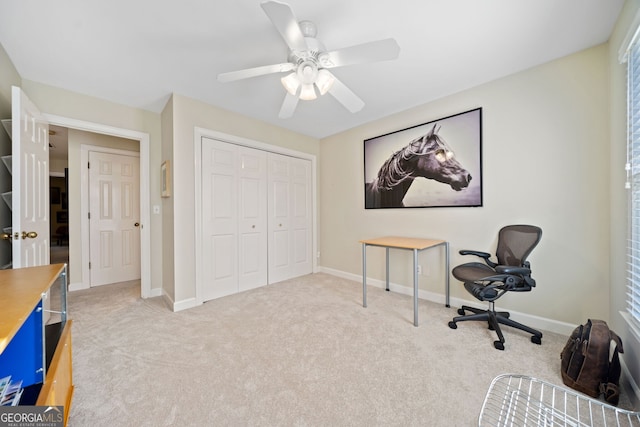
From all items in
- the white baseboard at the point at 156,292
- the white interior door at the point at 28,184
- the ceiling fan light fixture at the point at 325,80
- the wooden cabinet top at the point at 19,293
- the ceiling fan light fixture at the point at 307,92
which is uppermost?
the ceiling fan light fixture at the point at 325,80

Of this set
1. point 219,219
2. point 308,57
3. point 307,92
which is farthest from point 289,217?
point 308,57

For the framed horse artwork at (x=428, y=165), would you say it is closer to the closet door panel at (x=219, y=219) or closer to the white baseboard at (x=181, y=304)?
the closet door panel at (x=219, y=219)

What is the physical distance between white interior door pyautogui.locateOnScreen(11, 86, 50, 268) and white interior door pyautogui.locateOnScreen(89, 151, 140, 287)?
1163 millimetres

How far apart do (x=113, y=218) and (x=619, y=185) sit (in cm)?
544

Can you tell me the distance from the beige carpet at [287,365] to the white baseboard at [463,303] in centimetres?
11

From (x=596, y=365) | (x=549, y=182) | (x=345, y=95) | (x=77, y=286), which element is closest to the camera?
(x=596, y=365)

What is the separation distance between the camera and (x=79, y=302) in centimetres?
273

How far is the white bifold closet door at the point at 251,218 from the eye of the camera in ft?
9.32

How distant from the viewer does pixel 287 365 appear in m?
1.63

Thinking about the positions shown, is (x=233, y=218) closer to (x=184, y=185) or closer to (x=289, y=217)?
(x=184, y=185)

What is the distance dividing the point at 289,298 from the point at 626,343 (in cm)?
267

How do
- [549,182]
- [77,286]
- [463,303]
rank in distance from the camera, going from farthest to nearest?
1. [77,286]
2. [463,303]
3. [549,182]

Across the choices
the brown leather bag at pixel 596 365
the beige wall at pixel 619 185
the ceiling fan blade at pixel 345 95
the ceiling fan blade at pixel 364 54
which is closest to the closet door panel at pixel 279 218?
the ceiling fan blade at pixel 345 95

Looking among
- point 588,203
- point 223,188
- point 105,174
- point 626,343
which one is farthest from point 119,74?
point 626,343
